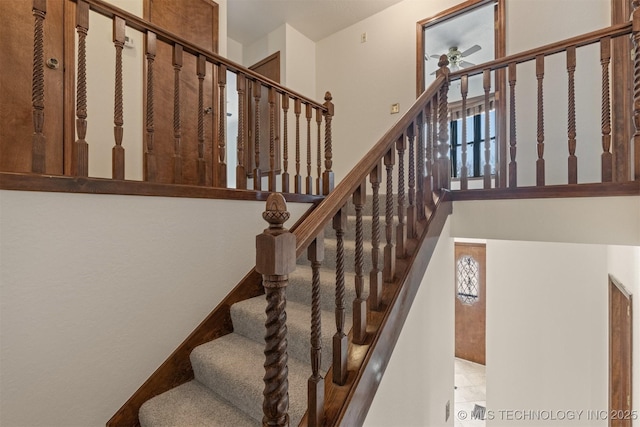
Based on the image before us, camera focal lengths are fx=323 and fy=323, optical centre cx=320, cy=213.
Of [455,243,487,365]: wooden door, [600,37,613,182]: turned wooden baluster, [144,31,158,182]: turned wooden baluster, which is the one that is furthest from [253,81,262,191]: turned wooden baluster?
[455,243,487,365]: wooden door

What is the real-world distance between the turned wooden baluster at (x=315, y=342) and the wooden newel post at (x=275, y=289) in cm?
14

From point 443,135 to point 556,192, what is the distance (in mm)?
682

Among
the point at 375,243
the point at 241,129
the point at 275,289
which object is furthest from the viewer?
the point at 241,129

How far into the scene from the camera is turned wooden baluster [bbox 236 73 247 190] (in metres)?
2.11

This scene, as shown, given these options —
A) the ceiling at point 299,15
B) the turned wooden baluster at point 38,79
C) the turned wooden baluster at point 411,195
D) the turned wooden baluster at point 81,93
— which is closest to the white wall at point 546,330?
the turned wooden baluster at point 411,195

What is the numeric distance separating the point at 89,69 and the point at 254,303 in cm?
210

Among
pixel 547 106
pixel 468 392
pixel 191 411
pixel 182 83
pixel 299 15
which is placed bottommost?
pixel 468 392

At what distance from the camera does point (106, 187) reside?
1.48m

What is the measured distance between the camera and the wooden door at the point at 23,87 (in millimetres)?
1959

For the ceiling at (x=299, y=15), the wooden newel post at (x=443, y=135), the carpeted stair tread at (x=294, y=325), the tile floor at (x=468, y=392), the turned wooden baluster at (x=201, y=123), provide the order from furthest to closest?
the tile floor at (x=468, y=392) → the ceiling at (x=299, y=15) → the wooden newel post at (x=443, y=135) → the turned wooden baluster at (x=201, y=123) → the carpeted stair tread at (x=294, y=325)

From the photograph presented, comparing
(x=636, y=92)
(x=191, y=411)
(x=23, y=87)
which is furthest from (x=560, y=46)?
(x=23, y=87)

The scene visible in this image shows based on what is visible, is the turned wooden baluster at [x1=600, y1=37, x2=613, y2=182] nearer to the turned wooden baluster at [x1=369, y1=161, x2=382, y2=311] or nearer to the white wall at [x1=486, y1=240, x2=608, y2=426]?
the turned wooden baluster at [x1=369, y1=161, x2=382, y2=311]

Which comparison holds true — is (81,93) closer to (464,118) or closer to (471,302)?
(464,118)

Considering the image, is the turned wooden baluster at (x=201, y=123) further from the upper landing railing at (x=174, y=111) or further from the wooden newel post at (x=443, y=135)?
the wooden newel post at (x=443, y=135)
